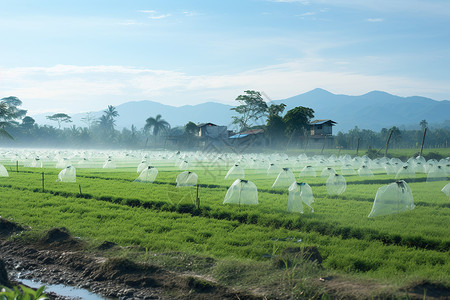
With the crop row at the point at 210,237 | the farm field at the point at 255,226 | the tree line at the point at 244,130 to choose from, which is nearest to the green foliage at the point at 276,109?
the tree line at the point at 244,130

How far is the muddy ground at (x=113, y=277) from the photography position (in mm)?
6957

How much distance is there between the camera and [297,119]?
59.3m

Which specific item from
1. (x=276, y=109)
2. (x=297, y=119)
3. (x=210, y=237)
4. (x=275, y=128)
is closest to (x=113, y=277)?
(x=210, y=237)

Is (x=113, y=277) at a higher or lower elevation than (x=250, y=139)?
lower

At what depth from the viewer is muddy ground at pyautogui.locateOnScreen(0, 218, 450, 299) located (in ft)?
22.8

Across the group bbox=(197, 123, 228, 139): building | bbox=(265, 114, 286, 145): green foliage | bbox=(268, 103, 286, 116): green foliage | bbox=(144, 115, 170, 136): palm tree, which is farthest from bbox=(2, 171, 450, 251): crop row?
bbox=(144, 115, 170, 136): palm tree

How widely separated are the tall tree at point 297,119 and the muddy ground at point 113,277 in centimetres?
5110

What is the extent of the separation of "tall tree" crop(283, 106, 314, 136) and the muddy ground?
51.1 m

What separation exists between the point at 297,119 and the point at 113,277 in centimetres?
5332

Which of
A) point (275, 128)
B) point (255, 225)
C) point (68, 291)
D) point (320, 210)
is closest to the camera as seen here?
point (68, 291)

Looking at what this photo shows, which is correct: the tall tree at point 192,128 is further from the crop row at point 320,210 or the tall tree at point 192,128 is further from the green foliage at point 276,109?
the crop row at point 320,210

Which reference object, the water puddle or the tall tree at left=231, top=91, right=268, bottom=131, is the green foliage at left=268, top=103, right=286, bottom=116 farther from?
the water puddle

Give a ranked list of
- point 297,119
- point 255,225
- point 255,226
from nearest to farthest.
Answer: point 255,226
point 255,225
point 297,119

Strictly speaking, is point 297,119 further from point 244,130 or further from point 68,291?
point 68,291
